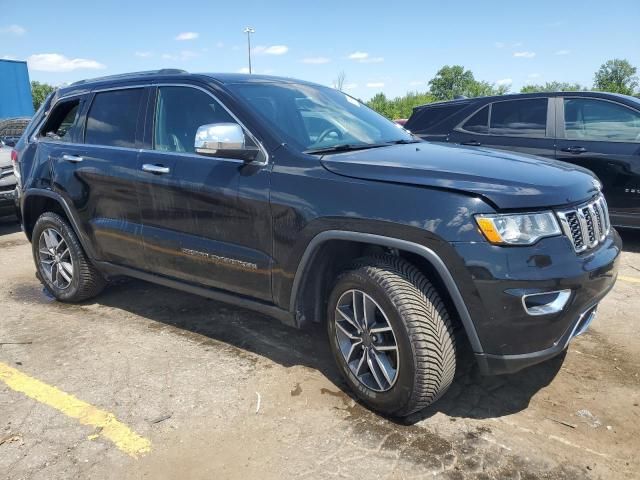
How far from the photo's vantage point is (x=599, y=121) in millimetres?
5988

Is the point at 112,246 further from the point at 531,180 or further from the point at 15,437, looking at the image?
the point at 531,180

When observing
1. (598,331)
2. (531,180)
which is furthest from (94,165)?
(598,331)

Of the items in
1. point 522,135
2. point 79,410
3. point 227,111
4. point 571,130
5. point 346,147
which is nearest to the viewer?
point 79,410

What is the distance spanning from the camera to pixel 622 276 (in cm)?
504

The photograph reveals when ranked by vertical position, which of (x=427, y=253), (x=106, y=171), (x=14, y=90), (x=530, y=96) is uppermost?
(x=14, y=90)

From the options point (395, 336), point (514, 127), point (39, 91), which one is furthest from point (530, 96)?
point (39, 91)

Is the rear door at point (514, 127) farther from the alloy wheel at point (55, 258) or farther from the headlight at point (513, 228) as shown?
the alloy wheel at point (55, 258)

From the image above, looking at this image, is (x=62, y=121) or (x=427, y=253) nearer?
(x=427, y=253)

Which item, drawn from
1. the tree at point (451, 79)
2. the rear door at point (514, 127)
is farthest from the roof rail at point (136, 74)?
the tree at point (451, 79)

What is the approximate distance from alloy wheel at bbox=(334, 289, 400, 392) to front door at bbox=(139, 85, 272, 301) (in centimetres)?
51

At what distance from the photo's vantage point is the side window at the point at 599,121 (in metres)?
5.82

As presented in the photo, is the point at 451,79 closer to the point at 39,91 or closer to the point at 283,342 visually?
the point at 39,91

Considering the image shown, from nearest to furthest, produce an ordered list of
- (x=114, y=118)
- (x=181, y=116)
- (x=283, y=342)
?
1. (x=181, y=116)
2. (x=283, y=342)
3. (x=114, y=118)

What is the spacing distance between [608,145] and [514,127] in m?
1.08
